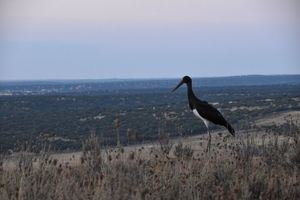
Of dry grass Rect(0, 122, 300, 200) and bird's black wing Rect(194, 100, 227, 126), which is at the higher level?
bird's black wing Rect(194, 100, 227, 126)

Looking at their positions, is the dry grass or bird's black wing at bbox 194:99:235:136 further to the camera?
bird's black wing at bbox 194:99:235:136

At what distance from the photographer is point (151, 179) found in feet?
24.8

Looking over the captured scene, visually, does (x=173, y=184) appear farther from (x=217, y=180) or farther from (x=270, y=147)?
(x=270, y=147)

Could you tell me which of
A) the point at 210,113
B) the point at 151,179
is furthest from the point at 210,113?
the point at 151,179

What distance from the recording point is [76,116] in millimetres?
41938

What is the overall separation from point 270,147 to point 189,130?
19.2 meters

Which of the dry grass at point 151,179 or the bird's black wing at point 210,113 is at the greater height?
the bird's black wing at point 210,113

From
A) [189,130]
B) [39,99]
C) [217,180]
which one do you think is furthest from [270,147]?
[39,99]

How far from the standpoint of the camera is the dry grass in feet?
22.7

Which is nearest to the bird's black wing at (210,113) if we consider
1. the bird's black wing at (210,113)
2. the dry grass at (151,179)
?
the bird's black wing at (210,113)

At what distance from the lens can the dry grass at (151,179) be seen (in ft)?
22.7

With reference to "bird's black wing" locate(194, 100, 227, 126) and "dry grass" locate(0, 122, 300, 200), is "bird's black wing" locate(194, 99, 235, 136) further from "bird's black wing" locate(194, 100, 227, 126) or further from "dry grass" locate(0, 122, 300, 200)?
"dry grass" locate(0, 122, 300, 200)

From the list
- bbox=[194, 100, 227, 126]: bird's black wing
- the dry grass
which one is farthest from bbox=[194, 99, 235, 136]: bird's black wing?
the dry grass

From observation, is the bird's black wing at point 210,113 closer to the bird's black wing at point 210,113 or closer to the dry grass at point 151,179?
the bird's black wing at point 210,113
